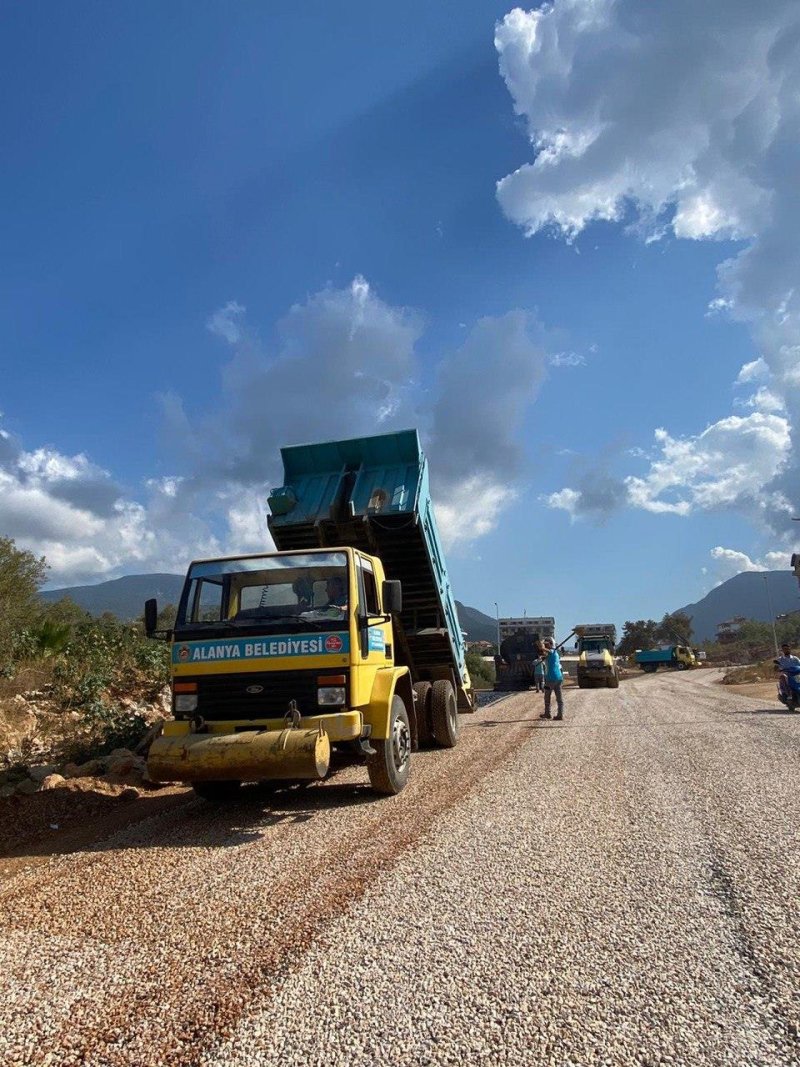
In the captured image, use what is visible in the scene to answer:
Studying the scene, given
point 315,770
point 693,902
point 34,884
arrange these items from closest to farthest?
point 693,902 → point 34,884 → point 315,770

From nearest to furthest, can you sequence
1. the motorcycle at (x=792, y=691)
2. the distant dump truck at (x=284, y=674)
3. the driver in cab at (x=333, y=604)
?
the distant dump truck at (x=284, y=674) < the driver in cab at (x=333, y=604) < the motorcycle at (x=792, y=691)

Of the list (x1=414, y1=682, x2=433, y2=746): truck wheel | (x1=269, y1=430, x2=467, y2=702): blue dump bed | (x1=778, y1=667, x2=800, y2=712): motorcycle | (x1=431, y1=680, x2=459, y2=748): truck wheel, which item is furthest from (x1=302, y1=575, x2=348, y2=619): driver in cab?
(x1=778, y1=667, x2=800, y2=712): motorcycle

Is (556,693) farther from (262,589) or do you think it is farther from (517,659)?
(517,659)

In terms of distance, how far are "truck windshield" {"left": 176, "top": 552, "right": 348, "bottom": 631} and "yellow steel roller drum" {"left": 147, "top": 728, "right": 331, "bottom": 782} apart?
1.11 metres

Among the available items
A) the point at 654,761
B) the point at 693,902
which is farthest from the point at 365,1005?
the point at 654,761

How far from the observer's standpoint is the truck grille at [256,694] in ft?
18.4

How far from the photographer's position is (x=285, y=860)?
429 centimetres

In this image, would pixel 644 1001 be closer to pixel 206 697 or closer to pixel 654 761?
pixel 206 697

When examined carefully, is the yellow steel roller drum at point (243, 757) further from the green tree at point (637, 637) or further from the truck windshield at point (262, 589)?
the green tree at point (637, 637)

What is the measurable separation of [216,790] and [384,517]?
390 cm

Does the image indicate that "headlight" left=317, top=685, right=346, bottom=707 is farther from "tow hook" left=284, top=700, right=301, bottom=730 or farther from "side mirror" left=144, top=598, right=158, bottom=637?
"side mirror" left=144, top=598, right=158, bottom=637

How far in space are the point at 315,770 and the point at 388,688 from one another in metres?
1.36

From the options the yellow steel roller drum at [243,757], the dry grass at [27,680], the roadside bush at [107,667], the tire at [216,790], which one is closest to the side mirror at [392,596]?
the yellow steel roller drum at [243,757]

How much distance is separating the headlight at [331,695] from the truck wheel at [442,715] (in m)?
3.59
